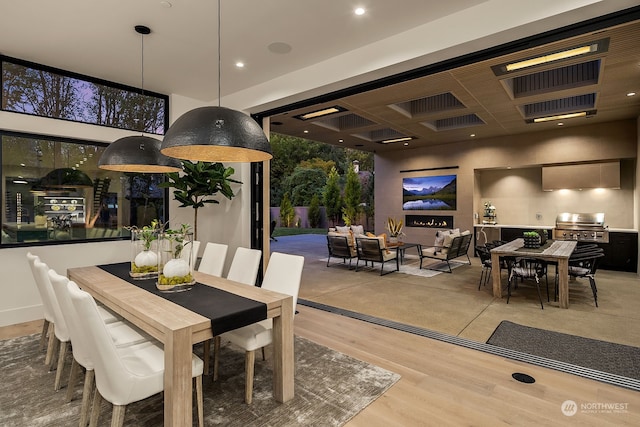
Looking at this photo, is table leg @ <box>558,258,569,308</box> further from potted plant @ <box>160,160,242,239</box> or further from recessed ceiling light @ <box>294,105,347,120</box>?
potted plant @ <box>160,160,242,239</box>

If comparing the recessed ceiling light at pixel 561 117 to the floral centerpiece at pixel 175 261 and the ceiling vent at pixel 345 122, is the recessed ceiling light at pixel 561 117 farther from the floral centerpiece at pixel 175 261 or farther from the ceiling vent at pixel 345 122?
the floral centerpiece at pixel 175 261

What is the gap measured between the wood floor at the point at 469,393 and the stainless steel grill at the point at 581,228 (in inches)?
229

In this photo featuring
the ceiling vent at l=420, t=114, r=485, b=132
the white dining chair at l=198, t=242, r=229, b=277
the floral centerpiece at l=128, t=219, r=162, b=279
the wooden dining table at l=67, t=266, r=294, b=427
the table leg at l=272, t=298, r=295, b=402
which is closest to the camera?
the wooden dining table at l=67, t=266, r=294, b=427

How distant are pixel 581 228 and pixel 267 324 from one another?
25.5ft

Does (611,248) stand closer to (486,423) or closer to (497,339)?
(497,339)

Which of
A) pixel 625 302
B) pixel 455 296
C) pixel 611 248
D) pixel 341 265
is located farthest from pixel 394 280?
pixel 611 248

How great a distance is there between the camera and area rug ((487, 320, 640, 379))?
289 centimetres

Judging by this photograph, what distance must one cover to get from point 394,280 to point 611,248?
4.63m

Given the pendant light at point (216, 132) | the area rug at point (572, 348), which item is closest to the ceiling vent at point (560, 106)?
the area rug at point (572, 348)

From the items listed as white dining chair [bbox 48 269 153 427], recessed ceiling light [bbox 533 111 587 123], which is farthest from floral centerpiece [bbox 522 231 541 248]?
white dining chair [bbox 48 269 153 427]

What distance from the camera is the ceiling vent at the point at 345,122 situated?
7.50 m

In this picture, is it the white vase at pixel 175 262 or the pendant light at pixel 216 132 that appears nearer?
the pendant light at pixel 216 132

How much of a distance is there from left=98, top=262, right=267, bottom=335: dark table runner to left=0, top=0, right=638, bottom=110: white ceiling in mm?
2463

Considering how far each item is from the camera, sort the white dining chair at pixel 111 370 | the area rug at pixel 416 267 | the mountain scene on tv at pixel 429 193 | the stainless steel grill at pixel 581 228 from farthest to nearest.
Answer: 1. the mountain scene on tv at pixel 429 193
2. the stainless steel grill at pixel 581 228
3. the area rug at pixel 416 267
4. the white dining chair at pixel 111 370
